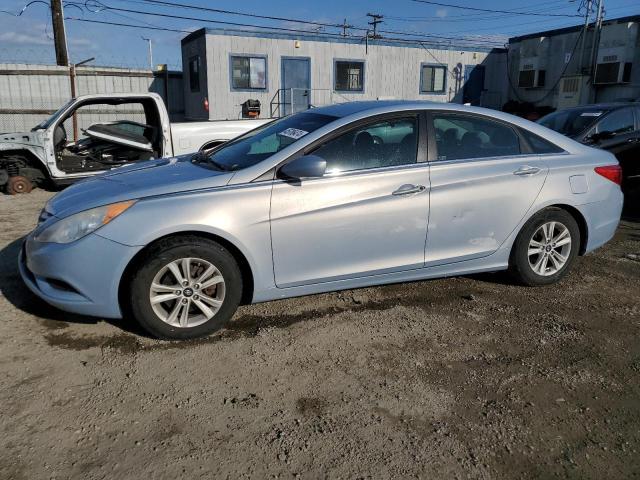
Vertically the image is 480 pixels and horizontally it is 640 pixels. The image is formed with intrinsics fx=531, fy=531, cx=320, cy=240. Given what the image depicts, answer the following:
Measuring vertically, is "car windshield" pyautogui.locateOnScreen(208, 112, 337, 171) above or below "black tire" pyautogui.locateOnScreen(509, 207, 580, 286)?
above

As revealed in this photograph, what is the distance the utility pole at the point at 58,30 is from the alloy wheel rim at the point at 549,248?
1759 cm

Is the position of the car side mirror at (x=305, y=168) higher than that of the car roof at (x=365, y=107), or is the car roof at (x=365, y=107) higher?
the car roof at (x=365, y=107)

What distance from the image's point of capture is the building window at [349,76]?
66.6ft

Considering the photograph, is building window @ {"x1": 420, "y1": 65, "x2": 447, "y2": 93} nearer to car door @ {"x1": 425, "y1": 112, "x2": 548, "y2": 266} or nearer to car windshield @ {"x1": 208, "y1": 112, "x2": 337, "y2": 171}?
car door @ {"x1": 425, "y1": 112, "x2": 548, "y2": 266}

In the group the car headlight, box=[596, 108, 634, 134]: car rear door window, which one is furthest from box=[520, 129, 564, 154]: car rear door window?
box=[596, 108, 634, 134]: car rear door window

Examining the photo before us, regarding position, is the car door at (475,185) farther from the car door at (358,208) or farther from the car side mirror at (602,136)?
the car side mirror at (602,136)

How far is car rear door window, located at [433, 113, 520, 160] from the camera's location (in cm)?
408

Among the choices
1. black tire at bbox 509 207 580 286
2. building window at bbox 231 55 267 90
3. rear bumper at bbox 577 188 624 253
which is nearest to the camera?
black tire at bbox 509 207 580 286

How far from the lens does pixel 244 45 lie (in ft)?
61.1

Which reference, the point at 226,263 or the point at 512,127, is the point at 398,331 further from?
the point at 512,127

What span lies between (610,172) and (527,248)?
3.56 ft

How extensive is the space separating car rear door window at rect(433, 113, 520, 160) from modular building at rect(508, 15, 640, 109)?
16895 millimetres

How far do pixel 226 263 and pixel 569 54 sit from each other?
21240 millimetres

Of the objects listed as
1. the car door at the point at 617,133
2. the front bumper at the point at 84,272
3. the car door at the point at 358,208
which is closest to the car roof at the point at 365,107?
the car door at the point at 358,208
